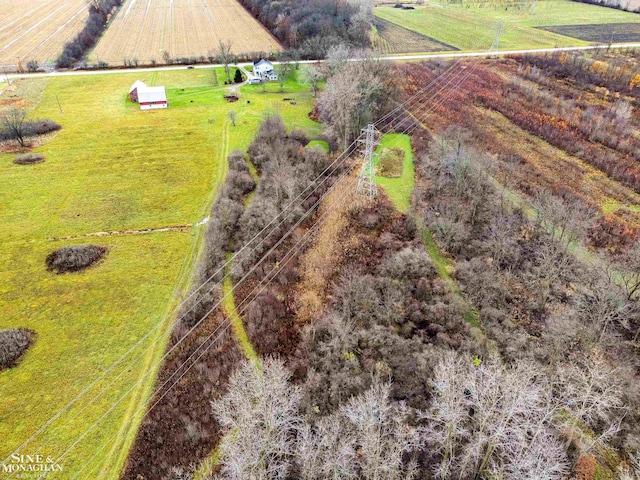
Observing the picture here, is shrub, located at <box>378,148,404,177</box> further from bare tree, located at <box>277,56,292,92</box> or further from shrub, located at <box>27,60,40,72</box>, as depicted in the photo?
shrub, located at <box>27,60,40,72</box>

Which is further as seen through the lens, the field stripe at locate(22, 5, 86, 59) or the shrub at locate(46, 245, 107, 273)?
the field stripe at locate(22, 5, 86, 59)

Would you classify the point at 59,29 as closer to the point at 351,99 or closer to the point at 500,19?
the point at 351,99

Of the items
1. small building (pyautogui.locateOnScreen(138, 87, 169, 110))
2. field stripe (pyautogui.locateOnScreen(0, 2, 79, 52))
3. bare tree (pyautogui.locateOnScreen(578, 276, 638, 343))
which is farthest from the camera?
field stripe (pyautogui.locateOnScreen(0, 2, 79, 52))

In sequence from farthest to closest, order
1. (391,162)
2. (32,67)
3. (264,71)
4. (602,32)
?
(602,32) → (32,67) → (264,71) → (391,162)

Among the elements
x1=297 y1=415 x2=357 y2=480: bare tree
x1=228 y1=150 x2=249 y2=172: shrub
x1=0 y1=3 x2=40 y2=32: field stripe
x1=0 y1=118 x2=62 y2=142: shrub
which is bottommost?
x1=297 y1=415 x2=357 y2=480: bare tree

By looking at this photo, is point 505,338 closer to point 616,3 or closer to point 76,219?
point 76,219

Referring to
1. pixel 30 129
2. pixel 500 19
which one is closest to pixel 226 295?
pixel 30 129

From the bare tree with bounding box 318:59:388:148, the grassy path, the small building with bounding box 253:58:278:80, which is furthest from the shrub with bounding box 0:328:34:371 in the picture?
the small building with bounding box 253:58:278:80
